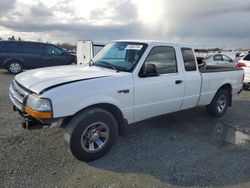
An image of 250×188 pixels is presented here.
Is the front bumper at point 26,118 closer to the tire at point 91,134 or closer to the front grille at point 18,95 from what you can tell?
the front grille at point 18,95

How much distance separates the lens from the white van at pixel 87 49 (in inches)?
566

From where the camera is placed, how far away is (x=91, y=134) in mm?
3879

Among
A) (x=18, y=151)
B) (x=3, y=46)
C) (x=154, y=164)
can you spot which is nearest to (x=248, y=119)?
(x=154, y=164)

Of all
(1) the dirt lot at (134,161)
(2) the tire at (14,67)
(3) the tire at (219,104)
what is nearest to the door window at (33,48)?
(2) the tire at (14,67)

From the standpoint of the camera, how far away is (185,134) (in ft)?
17.0

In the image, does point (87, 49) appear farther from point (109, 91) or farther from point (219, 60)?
point (109, 91)

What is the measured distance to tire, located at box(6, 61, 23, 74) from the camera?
14000 millimetres

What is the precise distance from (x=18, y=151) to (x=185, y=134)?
Result: 3142 millimetres

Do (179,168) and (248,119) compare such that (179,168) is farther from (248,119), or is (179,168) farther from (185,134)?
(248,119)

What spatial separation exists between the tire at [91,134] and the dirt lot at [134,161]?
0.17 m

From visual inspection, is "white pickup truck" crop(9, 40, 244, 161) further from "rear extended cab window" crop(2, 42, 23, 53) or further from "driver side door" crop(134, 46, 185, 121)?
"rear extended cab window" crop(2, 42, 23, 53)

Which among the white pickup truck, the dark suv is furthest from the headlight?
the dark suv

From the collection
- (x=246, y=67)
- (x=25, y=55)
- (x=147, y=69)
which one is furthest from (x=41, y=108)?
(x=25, y=55)

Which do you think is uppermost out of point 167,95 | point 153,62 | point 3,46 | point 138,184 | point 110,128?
point 3,46
